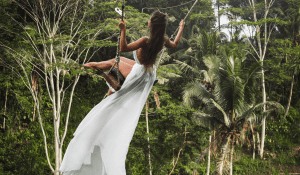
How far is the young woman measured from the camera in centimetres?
153

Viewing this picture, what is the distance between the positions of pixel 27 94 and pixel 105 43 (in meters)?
4.32

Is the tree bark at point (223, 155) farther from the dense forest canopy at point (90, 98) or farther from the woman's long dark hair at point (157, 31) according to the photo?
the woman's long dark hair at point (157, 31)

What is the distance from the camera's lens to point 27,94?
910 cm

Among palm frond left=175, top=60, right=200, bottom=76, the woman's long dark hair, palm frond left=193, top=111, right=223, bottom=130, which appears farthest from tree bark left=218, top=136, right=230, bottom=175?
the woman's long dark hair

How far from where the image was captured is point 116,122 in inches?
63.2

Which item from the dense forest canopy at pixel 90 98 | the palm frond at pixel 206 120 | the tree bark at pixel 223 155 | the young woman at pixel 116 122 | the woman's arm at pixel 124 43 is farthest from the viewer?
the palm frond at pixel 206 120

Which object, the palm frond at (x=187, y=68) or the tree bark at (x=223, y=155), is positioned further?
the palm frond at (x=187, y=68)

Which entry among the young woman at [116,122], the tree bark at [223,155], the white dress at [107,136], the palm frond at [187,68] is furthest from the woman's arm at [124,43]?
the palm frond at [187,68]

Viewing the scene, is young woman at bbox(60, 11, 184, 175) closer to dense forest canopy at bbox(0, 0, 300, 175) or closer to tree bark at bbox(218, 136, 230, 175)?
dense forest canopy at bbox(0, 0, 300, 175)

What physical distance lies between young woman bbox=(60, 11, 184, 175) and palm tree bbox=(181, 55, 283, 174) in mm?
6767

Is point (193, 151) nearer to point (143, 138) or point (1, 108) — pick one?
point (143, 138)

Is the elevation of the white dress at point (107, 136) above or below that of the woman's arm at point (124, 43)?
below

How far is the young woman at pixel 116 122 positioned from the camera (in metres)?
1.53

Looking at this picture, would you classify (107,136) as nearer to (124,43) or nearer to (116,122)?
(116,122)
